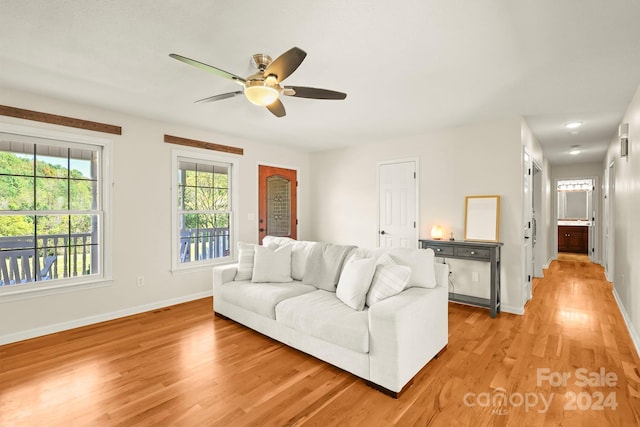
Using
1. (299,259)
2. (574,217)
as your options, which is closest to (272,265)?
(299,259)

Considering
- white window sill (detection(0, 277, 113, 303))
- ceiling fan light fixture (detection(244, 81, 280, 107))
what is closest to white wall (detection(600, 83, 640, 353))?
ceiling fan light fixture (detection(244, 81, 280, 107))

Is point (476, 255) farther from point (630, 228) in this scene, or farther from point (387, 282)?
point (387, 282)

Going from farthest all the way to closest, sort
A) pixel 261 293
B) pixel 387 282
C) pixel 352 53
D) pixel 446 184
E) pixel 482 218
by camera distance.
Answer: pixel 446 184 < pixel 482 218 < pixel 261 293 < pixel 387 282 < pixel 352 53

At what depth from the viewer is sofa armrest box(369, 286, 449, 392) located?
210cm

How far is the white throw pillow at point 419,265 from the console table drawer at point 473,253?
1376mm

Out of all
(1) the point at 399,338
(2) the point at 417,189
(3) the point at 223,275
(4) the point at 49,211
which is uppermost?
(2) the point at 417,189

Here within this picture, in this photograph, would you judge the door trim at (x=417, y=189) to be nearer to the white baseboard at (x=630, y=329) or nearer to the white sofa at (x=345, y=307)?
the white sofa at (x=345, y=307)

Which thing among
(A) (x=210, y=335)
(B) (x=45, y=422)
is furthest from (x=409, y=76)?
(B) (x=45, y=422)

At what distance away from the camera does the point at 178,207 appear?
4.33 metres

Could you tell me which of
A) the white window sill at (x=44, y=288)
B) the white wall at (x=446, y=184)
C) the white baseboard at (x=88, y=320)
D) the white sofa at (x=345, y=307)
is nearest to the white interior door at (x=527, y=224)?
the white wall at (x=446, y=184)

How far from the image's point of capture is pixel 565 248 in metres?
8.88

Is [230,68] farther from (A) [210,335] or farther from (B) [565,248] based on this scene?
(B) [565,248]

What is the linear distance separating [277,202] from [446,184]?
2888 millimetres

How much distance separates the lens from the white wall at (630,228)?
2945 millimetres
